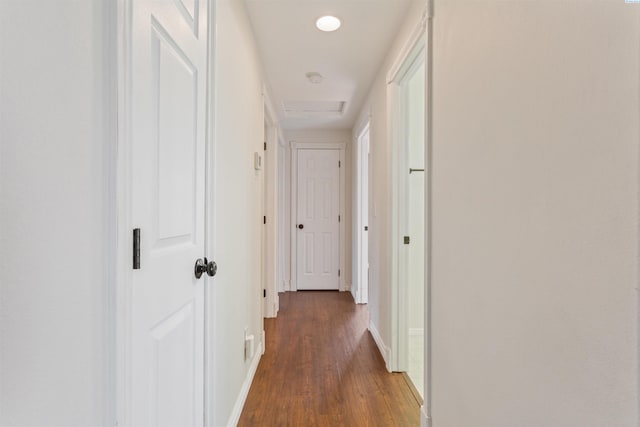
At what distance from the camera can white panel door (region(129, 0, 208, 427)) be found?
785 millimetres

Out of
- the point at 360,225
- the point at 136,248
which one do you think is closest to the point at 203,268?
the point at 136,248

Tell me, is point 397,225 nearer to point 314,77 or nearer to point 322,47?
point 322,47

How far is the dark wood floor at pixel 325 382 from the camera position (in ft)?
6.24

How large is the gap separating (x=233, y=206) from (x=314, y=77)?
1784 mm

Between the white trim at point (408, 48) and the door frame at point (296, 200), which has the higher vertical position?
the white trim at point (408, 48)

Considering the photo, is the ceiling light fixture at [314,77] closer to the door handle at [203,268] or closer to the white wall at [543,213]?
the white wall at [543,213]

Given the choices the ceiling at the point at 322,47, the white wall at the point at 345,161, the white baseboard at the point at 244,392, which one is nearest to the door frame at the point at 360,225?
the white wall at the point at 345,161

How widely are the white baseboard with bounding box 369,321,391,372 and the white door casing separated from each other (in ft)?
5.75

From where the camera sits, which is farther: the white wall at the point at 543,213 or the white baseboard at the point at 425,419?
the white baseboard at the point at 425,419

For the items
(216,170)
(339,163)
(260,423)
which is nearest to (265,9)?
(216,170)

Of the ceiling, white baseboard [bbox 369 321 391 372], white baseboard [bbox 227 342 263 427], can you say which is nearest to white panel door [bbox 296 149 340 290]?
the ceiling

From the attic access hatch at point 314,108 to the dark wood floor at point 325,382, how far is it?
7.69 feet

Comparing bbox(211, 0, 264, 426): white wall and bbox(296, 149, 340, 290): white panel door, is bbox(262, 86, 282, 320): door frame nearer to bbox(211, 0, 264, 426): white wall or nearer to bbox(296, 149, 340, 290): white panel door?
bbox(211, 0, 264, 426): white wall

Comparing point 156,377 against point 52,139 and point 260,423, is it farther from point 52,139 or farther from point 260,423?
point 260,423
